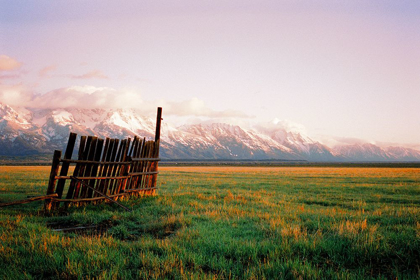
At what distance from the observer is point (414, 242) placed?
19.1 ft

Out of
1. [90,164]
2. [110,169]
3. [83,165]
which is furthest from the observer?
[110,169]

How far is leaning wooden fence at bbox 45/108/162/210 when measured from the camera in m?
9.91

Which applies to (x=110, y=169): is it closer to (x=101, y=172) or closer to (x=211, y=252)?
(x=101, y=172)

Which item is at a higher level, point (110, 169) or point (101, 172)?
point (110, 169)

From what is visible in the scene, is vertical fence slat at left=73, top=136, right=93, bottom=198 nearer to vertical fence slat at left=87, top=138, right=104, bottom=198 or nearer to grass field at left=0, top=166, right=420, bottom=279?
vertical fence slat at left=87, top=138, right=104, bottom=198

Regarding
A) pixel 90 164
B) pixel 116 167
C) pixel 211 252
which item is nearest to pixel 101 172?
pixel 116 167

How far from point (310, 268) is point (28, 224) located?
7557mm

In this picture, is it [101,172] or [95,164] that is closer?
[95,164]

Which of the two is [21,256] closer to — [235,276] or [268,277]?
[235,276]

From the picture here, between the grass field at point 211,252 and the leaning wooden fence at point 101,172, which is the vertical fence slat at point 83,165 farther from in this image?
the grass field at point 211,252

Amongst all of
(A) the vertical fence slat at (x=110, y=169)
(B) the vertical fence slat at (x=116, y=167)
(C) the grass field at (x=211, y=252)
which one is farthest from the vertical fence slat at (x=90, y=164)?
(C) the grass field at (x=211, y=252)

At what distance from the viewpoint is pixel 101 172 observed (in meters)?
12.0

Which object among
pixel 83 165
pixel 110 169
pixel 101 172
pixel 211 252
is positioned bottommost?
pixel 211 252

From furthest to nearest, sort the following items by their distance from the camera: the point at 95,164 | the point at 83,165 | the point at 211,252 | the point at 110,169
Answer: the point at 110,169, the point at 95,164, the point at 83,165, the point at 211,252
